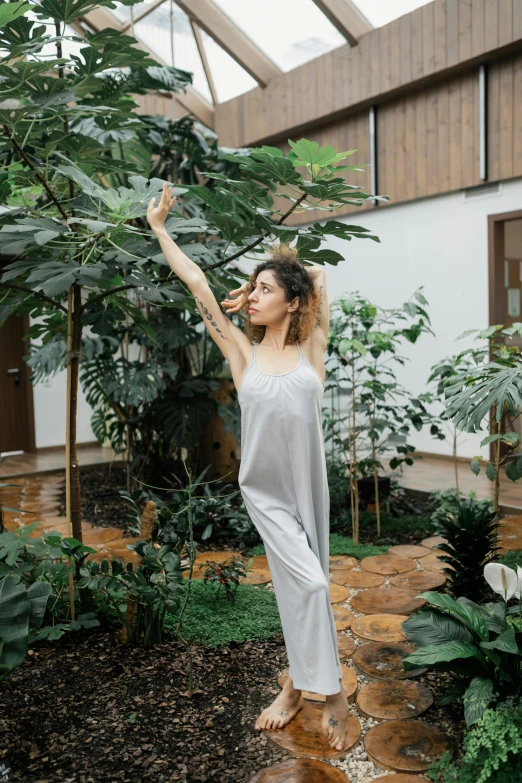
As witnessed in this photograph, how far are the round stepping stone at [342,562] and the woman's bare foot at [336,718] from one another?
1496 millimetres

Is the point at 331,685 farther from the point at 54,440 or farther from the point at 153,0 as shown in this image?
the point at 153,0

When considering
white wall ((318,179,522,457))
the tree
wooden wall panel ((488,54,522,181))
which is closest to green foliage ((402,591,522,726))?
the tree

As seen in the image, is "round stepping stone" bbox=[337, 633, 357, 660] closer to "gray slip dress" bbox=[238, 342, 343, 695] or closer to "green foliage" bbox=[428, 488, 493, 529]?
"gray slip dress" bbox=[238, 342, 343, 695]

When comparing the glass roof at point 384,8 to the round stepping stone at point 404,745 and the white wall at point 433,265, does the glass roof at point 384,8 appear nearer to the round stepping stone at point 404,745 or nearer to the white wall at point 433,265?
the white wall at point 433,265

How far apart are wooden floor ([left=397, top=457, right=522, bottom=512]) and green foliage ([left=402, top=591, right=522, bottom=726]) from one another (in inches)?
96.1

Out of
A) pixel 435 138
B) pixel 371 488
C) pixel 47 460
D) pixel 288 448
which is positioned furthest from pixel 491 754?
pixel 47 460

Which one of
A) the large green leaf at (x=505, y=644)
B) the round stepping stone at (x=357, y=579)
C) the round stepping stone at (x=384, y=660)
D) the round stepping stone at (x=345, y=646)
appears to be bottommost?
the round stepping stone at (x=345, y=646)

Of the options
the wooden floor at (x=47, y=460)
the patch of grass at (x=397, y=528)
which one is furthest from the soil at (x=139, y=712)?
the wooden floor at (x=47, y=460)

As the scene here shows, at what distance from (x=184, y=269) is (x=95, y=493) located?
145 inches

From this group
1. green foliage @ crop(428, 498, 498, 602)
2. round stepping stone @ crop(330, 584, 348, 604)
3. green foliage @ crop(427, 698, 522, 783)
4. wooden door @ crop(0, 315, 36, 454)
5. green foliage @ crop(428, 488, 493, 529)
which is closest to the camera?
green foliage @ crop(427, 698, 522, 783)

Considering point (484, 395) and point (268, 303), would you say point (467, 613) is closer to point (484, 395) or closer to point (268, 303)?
point (484, 395)

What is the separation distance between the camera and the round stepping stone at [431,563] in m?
3.37

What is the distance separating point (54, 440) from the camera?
7.54 metres

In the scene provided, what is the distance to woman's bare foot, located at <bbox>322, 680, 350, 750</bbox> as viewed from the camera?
6.22 feet
